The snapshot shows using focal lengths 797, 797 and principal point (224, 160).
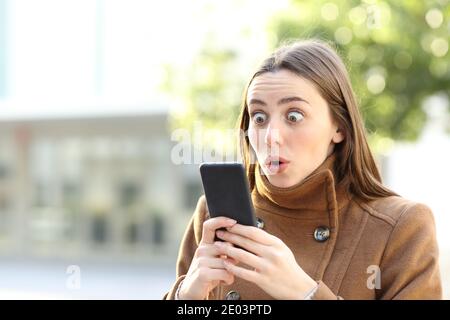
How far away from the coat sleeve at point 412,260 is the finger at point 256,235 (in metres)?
0.30

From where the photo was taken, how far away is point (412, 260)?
5.27 feet

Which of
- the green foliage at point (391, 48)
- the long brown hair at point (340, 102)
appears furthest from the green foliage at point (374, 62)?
the long brown hair at point (340, 102)

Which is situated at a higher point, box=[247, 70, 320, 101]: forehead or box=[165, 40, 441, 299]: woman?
box=[247, 70, 320, 101]: forehead

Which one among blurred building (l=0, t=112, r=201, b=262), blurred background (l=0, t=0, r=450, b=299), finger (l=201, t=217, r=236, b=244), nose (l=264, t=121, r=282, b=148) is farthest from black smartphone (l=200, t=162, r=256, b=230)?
blurred building (l=0, t=112, r=201, b=262)

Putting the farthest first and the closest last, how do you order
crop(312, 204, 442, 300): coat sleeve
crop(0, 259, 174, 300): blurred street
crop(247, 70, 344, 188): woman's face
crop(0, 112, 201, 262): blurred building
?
crop(0, 112, 201, 262): blurred building
crop(0, 259, 174, 300): blurred street
crop(247, 70, 344, 188): woman's face
crop(312, 204, 442, 300): coat sleeve

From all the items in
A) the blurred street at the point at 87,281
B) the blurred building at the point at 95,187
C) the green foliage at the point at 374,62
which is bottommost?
the blurred street at the point at 87,281

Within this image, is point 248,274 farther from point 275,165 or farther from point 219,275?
point 275,165

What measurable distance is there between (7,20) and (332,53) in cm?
1800

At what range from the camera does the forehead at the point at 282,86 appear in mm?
Answer: 1682

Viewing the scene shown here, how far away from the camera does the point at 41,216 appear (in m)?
20.7

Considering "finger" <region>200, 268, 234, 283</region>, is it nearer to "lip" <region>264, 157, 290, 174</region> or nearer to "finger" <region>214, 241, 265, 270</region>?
"finger" <region>214, 241, 265, 270</region>

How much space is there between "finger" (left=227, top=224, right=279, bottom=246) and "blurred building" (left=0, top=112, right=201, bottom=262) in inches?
634

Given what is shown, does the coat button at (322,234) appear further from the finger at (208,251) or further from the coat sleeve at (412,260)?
the finger at (208,251)

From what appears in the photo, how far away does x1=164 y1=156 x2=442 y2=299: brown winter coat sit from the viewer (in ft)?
5.29
